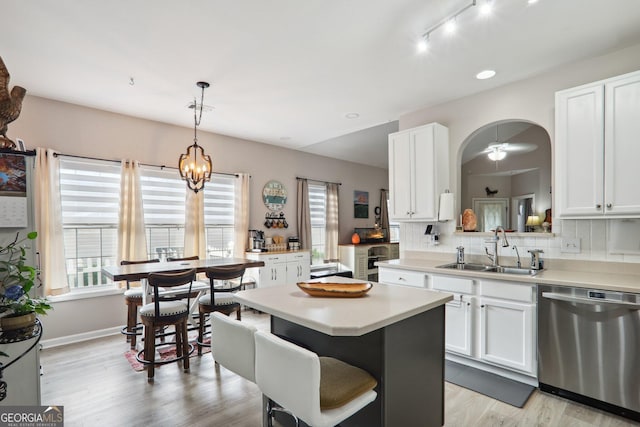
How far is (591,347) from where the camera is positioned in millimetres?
2324

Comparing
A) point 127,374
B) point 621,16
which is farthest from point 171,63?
point 621,16

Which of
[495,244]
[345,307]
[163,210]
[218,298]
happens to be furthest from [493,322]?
[163,210]

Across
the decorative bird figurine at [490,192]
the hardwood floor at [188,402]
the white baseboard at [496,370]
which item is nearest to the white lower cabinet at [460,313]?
the white baseboard at [496,370]

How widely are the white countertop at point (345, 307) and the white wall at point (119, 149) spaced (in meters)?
3.04

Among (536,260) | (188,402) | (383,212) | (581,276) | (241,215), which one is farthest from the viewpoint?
(383,212)

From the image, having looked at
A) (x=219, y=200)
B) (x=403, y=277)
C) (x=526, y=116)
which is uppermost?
(x=526, y=116)

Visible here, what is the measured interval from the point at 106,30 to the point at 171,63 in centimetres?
55

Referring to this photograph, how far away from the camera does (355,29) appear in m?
2.36

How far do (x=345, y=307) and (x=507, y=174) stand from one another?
9.76 feet

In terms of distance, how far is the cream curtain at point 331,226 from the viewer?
671 centimetres

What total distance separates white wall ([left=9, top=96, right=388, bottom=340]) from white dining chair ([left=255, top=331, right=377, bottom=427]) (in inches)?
136

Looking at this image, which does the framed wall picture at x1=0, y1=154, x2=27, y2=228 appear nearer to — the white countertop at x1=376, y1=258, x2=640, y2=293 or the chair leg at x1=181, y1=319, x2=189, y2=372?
the chair leg at x1=181, y1=319, x2=189, y2=372

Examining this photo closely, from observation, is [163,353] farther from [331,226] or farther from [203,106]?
[331,226]

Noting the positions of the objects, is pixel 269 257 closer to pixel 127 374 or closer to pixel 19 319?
pixel 127 374
